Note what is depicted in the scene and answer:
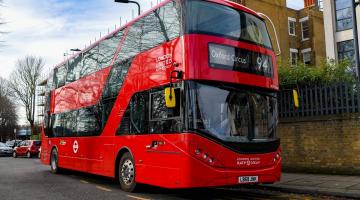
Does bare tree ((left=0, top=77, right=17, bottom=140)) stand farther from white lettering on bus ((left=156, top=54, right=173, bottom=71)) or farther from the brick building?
white lettering on bus ((left=156, top=54, right=173, bottom=71))

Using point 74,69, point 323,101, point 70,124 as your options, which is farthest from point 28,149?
point 323,101

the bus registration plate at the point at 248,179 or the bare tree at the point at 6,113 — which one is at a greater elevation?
the bare tree at the point at 6,113

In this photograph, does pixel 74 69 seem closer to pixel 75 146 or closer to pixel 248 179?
pixel 75 146

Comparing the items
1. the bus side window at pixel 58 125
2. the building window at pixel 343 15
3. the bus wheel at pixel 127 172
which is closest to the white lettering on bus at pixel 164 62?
the bus wheel at pixel 127 172

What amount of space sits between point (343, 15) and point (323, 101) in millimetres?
16245

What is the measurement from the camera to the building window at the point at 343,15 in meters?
27.2

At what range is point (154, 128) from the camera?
9680 millimetres

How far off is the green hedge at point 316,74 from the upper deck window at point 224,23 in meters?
5.24

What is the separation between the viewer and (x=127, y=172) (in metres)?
10.8

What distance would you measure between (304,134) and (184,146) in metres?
6.66

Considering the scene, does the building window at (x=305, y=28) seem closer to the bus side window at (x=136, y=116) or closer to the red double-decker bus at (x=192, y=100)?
the red double-decker bus at (x=192, y=100)

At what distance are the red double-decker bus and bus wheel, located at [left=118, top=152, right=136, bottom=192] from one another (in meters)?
0.03

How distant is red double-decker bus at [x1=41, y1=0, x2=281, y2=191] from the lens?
860cm

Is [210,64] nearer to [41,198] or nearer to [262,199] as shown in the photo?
[262,199]
